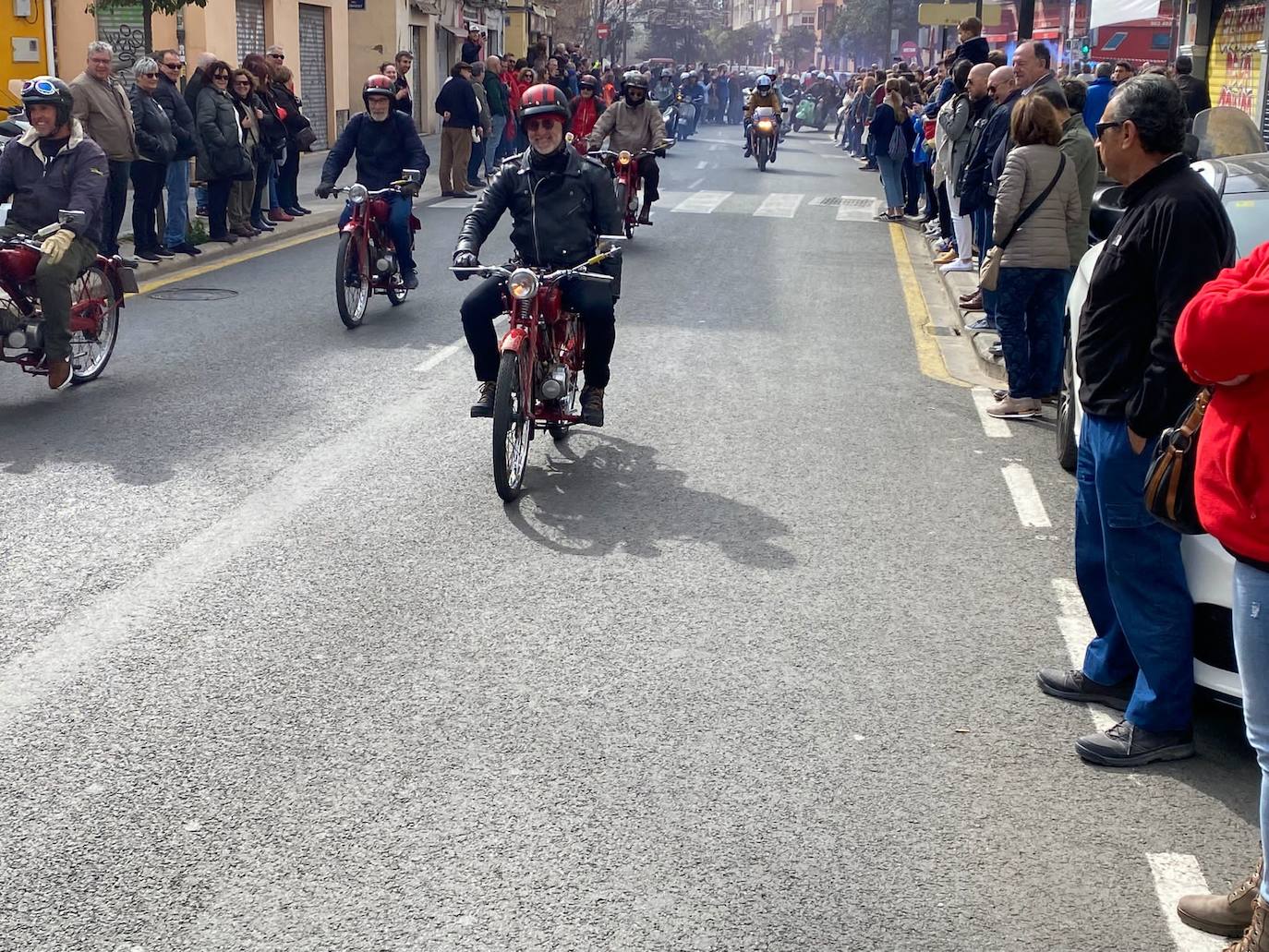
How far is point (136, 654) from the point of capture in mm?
5430

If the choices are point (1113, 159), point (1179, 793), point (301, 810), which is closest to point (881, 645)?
point (1179, 793)

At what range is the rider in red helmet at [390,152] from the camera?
12648mm

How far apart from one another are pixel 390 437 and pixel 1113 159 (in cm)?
484

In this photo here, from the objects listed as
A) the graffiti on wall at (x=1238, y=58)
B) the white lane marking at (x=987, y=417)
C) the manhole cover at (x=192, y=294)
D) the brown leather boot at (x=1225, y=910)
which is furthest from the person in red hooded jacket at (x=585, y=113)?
the brown leather boot at (x=1225, y=910)

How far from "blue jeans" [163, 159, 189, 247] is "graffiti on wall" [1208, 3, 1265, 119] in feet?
43.0

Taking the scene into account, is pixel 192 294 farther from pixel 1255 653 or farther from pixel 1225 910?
pixel 1255 653

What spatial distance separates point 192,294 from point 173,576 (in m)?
7.86

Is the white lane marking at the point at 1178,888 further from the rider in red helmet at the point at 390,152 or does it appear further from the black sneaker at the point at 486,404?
the rider in red helmet at the point at 390,152

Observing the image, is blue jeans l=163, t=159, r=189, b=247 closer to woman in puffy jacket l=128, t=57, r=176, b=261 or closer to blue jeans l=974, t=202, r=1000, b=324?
woman in puffy jacket l=128, t=57, r=176, b=261

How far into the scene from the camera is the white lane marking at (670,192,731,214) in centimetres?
2272

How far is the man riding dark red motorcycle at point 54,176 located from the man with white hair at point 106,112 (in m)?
3.88

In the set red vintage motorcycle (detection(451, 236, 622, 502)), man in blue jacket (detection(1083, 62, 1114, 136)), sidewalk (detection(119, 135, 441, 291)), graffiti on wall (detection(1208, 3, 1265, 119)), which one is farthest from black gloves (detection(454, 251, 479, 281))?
graffiti on wall (detection(1208, 3, 1265, 119))

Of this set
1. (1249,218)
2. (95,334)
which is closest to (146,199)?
(95,334)

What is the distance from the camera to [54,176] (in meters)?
9.58
